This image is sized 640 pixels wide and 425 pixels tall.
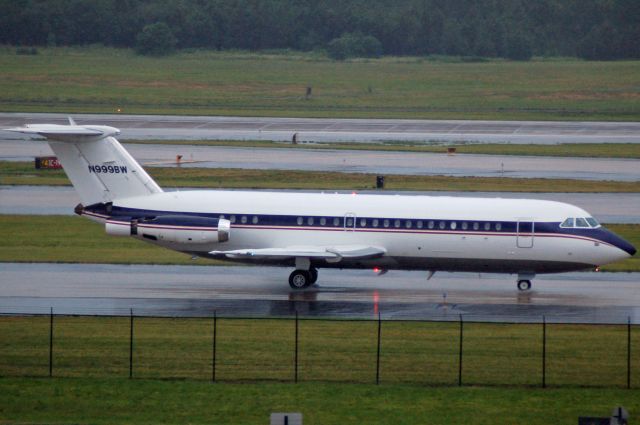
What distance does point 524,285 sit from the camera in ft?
118

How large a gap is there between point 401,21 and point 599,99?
46.2m

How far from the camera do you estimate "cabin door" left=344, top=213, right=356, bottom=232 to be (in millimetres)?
35469

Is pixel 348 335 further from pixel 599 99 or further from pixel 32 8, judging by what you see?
pixel 32 8

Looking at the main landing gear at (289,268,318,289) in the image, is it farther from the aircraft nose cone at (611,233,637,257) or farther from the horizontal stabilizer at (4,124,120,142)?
the aircraft nose cone at (611,233,637,257)

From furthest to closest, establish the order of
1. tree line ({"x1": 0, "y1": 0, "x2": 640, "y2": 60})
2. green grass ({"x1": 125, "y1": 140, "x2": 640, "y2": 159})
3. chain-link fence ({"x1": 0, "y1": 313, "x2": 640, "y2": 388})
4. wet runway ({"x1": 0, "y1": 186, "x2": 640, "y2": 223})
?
tree line ({"x1": 0, "y1": 0, "x2": 640, "y2": 60}), green grass ({"x1": 125, "y1": 140, "x2": 640, "y2": 159}), wet runway ({"x1": 0, "y1": 186, "x2": 640, "y2": 223}), chain-link fence ({"x1": 0, "y1": 313, "x2": 640, "y2": 388})

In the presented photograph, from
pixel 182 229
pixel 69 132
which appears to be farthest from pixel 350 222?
pixel 69 132

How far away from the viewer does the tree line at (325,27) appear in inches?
5856

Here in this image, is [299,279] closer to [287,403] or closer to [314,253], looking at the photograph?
[314,253]

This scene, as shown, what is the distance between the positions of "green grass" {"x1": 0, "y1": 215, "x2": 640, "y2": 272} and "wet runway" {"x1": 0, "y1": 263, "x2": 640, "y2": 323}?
1.28 meters

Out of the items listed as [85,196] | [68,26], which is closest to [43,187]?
[85,196]

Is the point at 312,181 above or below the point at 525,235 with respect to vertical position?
above

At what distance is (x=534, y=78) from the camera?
430 ft

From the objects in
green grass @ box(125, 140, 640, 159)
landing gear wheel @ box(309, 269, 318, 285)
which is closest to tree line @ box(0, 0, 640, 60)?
green grass @ box(125, 140, 640, 159)

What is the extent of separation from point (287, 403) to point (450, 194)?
32.4m
